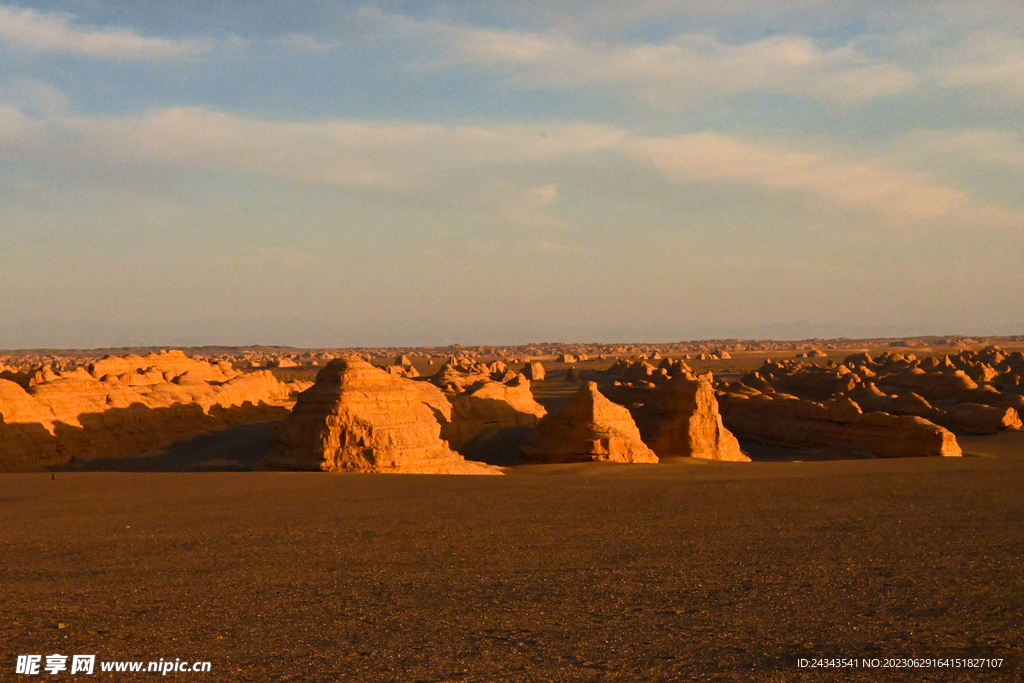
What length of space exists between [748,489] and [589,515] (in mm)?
3971

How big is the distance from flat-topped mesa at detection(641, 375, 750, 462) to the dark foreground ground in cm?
1528

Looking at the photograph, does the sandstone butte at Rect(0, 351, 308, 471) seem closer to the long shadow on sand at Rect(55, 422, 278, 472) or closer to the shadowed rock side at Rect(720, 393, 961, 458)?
the long shadow on sand at Rect(55, 422, 278, 472)

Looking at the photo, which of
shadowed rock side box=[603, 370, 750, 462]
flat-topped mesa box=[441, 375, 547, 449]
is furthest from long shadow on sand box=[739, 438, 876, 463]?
flat-topped mesa box=[441, 375, 547, 449]

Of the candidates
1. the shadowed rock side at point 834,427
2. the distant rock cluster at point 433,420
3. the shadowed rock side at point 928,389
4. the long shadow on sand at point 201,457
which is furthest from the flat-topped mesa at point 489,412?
the shadowed rock side at point 928,389

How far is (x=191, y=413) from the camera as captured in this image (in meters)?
36.5

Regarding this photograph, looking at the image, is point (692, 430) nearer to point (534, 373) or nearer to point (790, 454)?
point (790, 454)

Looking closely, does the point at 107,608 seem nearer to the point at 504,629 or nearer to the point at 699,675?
the point at 504,629

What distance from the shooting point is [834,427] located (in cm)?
3406

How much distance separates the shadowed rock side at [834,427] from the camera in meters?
29.8

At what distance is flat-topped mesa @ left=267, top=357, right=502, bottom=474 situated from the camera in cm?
2073

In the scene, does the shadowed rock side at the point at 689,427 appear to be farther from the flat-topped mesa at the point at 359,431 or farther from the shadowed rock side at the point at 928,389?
the shadowed rock side at the point at 928,389

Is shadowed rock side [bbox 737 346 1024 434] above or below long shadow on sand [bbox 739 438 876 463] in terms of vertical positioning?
above

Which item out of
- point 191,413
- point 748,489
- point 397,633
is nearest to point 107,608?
point 397,633

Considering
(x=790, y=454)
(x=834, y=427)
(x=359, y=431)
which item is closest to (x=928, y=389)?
(x=834, y=427)
